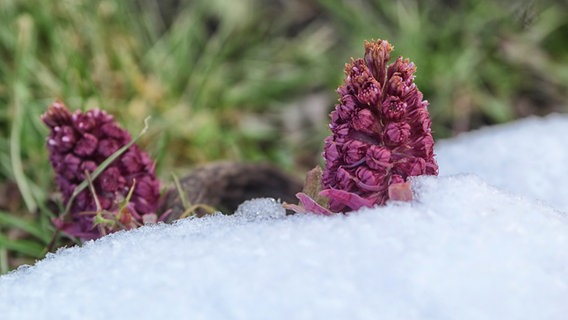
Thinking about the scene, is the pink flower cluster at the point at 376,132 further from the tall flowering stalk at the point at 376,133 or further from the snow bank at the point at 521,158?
the snow bank at the point at 521,158

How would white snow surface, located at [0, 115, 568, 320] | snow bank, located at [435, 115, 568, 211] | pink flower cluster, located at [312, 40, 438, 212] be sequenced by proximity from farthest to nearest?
snow bank, located at [435, 115, 568, 211] → pink flower cluster, located at [312, 40, 438, 212] → white snow surface, located at [0, 115, 568, 320]

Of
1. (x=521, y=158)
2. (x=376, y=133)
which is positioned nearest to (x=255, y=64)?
(x=521, y=158)

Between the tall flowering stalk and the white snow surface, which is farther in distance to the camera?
the tall flowering stalk

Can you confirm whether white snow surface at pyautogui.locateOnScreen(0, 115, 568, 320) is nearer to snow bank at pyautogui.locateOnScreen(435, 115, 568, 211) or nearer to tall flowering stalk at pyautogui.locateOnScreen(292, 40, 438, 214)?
tall flowering stalk at pyautogui.locateOnScreen(292, 40, 438, 214)

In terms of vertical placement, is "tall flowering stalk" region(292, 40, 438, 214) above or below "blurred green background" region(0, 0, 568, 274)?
below

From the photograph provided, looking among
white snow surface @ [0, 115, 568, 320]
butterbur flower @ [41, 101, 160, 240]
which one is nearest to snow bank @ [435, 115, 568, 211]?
white snow surface @ [0, 115, 568, 320]

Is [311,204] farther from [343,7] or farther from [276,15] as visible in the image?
[276,15]

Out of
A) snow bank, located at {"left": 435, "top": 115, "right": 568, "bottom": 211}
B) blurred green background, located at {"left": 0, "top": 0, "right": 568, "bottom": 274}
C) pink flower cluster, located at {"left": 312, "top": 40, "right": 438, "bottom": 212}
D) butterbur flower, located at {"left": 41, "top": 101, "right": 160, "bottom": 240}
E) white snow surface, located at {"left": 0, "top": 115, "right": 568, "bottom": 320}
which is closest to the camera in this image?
white snow surface, located at {"left": 0, "top": 115, "right": 568, "bottom": 320}

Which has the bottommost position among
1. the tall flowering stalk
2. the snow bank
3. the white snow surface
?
the white snow surface
